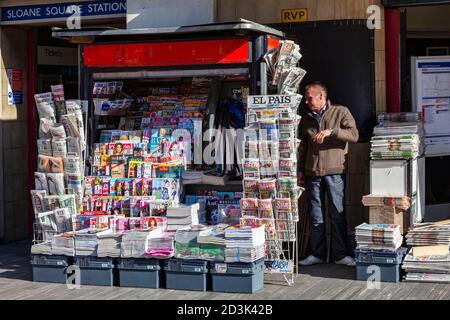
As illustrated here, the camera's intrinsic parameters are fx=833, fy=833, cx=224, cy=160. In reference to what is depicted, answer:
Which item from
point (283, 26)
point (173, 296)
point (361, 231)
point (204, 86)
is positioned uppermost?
point (283, 26)

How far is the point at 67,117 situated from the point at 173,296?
91.0 inches

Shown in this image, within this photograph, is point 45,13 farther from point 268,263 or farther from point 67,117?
point 268,263

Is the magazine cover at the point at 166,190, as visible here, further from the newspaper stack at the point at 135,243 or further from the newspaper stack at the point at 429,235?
the newspaper stack at the point at 429,235

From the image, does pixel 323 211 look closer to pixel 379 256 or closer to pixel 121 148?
pixel 379 256

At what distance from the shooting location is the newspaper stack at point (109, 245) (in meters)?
7.84

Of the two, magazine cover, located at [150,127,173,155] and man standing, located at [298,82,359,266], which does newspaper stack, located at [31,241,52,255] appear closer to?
magazine cover, located at [150,127,173,155]

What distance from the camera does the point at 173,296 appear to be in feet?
24.5

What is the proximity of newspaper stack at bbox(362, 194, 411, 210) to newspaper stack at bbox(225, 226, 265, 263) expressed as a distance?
50.9 inches

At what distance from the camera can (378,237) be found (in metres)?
7.76

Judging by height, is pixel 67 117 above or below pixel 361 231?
above

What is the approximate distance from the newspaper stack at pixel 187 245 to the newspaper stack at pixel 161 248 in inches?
2.4

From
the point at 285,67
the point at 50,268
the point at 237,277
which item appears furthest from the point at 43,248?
the point at 285,67

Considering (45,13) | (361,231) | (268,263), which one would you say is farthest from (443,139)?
(45,13)

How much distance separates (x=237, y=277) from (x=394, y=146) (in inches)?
81.2
